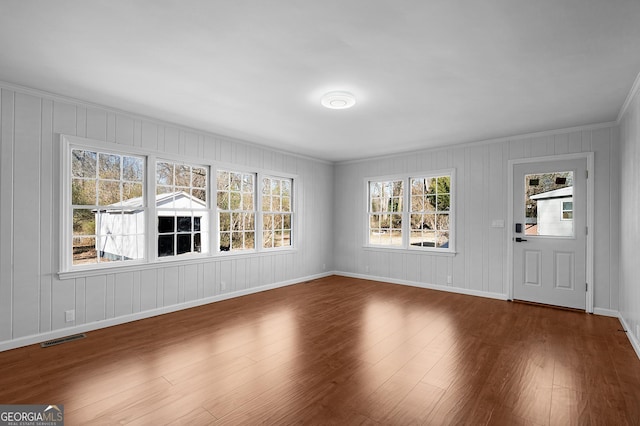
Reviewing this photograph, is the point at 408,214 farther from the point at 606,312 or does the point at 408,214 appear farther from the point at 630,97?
the point at 630,97

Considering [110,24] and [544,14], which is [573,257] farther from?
[110,24]

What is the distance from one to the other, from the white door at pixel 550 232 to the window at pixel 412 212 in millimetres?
1131

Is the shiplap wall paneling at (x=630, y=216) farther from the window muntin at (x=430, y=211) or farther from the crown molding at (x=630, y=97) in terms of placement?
the window muntin at (x=430, y=211)

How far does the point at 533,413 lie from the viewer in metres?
2.18

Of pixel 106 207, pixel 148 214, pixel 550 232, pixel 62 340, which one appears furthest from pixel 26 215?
pixel 550 232

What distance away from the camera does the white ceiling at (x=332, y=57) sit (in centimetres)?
207

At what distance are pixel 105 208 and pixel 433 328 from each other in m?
4.34

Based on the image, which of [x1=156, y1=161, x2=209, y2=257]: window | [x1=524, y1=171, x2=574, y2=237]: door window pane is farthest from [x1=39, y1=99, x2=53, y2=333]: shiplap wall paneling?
[x1=524, y1=171, x2=574, y2=237]: door window pane

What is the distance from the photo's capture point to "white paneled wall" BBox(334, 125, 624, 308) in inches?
175

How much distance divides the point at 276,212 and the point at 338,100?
3261mm

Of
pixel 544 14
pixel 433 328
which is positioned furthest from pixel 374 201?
pixel 544 14

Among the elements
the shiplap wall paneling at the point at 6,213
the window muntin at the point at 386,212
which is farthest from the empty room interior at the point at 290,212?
the window muntin at the point at 386,212

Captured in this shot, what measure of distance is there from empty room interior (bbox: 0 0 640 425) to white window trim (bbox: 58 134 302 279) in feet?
0.10

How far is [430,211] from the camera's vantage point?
6.16 meters
